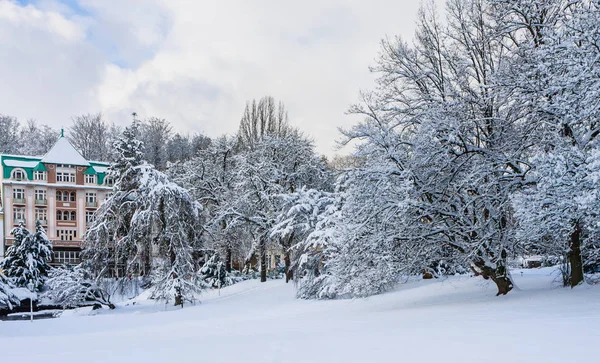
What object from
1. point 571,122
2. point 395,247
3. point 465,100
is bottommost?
point 395,247

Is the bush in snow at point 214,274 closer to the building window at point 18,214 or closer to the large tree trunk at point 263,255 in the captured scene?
the large tree trunk at point 263,255

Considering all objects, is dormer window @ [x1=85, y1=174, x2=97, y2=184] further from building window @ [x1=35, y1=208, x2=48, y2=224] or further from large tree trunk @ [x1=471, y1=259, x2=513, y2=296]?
large tree trunk @ [x1=471, y1=259, x2=513, y2=296]

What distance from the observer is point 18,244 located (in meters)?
33.3

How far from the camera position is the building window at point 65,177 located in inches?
1897

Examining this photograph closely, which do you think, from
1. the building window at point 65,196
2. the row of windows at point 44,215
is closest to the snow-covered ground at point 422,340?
the row of windows at point 44,215

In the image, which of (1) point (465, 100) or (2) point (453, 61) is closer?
(1) point (465, 100)

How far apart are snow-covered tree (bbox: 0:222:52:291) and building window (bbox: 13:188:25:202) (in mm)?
14197

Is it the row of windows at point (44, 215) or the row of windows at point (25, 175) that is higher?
the row of windows at point (25, 175)

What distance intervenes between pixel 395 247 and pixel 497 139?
383 centimetres

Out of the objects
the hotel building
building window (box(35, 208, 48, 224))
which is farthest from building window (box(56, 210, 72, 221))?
building window (box(35, 208, 48, 224))

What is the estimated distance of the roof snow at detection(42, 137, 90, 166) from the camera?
48.2m

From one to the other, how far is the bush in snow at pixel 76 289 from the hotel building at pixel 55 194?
69.1ft

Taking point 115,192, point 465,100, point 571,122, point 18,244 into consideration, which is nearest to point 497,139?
point 465,100

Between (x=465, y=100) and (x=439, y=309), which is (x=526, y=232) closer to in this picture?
(x=439, y=309)
